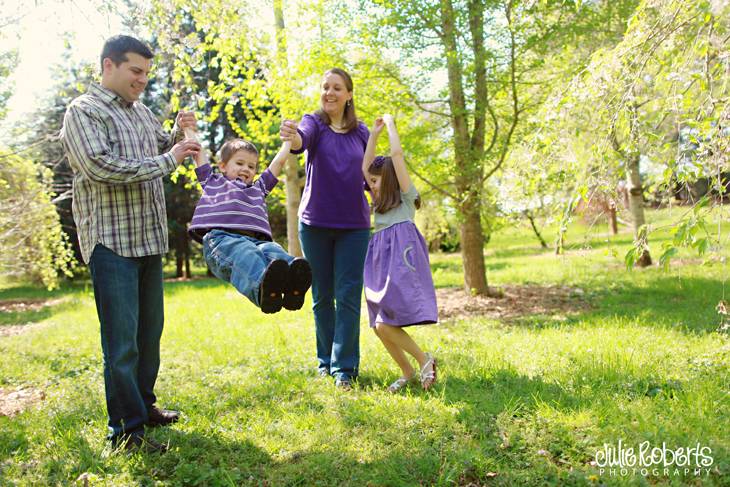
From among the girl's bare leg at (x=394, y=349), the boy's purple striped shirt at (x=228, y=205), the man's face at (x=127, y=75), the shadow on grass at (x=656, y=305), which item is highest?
the man's face at (x=127, y=75)

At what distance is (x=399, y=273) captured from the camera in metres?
3.79

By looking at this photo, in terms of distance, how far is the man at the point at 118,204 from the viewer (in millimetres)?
2930

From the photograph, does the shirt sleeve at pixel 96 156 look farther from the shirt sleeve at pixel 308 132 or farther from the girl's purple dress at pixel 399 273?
the girl's purple dress at pixel 399 273

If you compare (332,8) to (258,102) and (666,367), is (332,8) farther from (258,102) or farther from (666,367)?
(666,367)

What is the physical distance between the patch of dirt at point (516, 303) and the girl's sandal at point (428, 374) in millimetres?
3139

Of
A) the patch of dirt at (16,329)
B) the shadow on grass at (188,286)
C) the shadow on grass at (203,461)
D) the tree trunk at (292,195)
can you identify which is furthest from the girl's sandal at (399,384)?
the shadow on grass at (188,286)

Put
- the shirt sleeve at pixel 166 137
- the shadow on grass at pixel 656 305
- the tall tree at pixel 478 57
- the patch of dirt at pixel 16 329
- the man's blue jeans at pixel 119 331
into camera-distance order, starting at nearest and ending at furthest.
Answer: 1. the man's blue jeans at pixel 119 331
2. the shirt sleeve at pixel 166 137
3. the shadow on grass at pixel 656 305
4. the tall tree at pixel 478 57
5. the patch of dirt at pixel 16 329

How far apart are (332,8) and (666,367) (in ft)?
19.1

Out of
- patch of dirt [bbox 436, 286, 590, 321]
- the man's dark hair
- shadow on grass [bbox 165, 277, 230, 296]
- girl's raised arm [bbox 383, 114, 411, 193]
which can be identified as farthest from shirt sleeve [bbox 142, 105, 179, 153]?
shadow on grass [bbox 165, 277, 230, 296]

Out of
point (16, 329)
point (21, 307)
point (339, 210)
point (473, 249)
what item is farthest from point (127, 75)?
point (21, 307)

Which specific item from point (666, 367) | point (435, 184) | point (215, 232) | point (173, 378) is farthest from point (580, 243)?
point (435, 184)

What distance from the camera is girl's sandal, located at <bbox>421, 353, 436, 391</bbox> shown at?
12.5ft

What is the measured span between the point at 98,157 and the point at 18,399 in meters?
2.77

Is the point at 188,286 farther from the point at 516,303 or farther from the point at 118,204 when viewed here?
the point at 118,204
